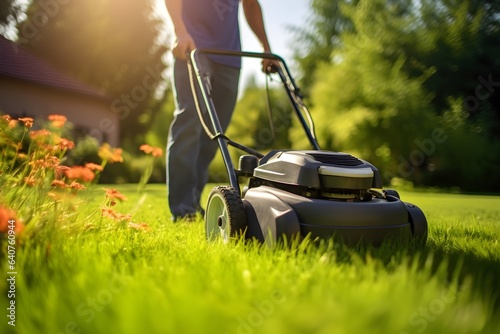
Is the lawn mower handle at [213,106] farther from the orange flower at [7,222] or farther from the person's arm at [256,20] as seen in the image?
the orange flower at [7,222]

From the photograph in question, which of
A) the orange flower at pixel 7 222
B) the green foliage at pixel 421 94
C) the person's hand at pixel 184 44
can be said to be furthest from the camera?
the green foliage at pixel 421 94

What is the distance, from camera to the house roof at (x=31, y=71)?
12.1m

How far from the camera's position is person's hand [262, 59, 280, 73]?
3.20 metres

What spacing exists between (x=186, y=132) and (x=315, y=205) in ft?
5.40

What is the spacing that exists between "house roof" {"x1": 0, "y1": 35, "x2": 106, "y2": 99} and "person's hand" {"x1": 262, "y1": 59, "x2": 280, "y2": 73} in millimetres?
A: 10334

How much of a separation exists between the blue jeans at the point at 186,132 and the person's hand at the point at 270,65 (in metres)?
0.31

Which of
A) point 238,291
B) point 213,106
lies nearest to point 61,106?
point 213,106

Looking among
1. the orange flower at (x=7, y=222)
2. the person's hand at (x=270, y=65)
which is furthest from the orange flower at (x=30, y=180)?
the person's hand at (x=270, y=65)

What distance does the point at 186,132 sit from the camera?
3330mm

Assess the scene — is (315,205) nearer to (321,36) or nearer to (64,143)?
(64,143)

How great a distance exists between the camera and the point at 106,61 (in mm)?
18203

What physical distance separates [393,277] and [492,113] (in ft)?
38.0

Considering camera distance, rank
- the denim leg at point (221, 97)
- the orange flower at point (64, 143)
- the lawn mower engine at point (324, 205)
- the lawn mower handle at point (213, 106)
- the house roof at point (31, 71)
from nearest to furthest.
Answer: the lawn mower engine at point (324, 205) < the orange flower at point (64, 143) < the lawn mower handle at point (213, 106) < the denim leg at point (221, 97) < the house roof at point (31, 71)


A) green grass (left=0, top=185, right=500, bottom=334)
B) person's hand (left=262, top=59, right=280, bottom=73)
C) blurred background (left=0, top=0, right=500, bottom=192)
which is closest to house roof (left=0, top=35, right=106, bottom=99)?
blurred background (left=0, top=0, right=500, bottom=192)
